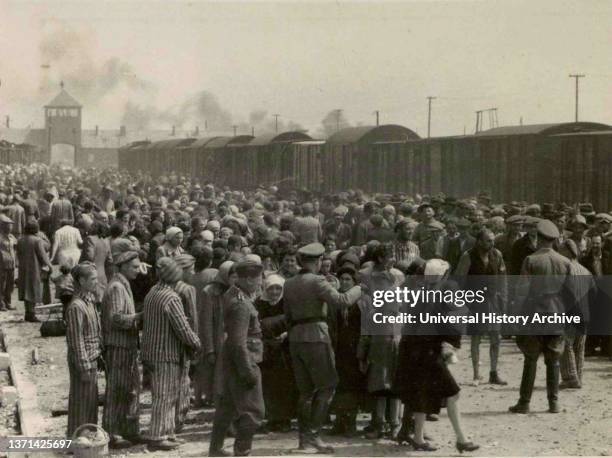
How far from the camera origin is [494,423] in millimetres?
8086

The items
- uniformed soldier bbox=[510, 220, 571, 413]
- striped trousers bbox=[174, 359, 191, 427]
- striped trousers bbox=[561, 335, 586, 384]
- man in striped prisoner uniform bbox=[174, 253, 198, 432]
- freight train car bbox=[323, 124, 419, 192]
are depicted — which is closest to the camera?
striped trousers bbox=[174, 359, 191, 427]

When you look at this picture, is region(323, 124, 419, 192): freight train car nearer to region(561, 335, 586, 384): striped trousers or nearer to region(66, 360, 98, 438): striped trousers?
region(561, 335, 586, 384): striped trousers

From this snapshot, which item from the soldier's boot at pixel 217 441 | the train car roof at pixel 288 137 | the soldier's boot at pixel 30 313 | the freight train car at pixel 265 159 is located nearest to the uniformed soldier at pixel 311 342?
the soldier's boot at pixel 217 441

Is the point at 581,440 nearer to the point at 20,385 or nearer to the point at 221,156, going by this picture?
the point at 20,385

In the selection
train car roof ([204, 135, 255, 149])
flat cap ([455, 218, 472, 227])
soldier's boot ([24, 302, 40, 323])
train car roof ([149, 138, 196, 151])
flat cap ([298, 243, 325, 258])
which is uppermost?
train car roof ([149, 138, 196, 151])

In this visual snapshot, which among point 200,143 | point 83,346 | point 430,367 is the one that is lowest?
point 430,367

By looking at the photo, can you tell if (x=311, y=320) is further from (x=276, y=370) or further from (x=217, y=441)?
(x=217, y=441)

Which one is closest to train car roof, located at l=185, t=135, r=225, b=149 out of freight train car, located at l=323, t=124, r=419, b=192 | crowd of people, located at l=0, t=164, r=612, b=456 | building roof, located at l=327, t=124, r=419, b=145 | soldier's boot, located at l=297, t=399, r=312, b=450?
building roof, located at l=327, t=124, r=419, b=145

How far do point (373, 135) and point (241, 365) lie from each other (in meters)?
22.6

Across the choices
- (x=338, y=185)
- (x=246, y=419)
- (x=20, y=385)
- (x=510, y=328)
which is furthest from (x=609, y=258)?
(x=338, y=185)

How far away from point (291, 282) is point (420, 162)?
61.0 feet

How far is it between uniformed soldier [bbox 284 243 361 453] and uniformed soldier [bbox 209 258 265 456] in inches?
14.8

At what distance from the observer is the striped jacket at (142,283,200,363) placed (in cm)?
713

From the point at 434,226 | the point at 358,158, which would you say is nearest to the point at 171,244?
the point at 434,226
